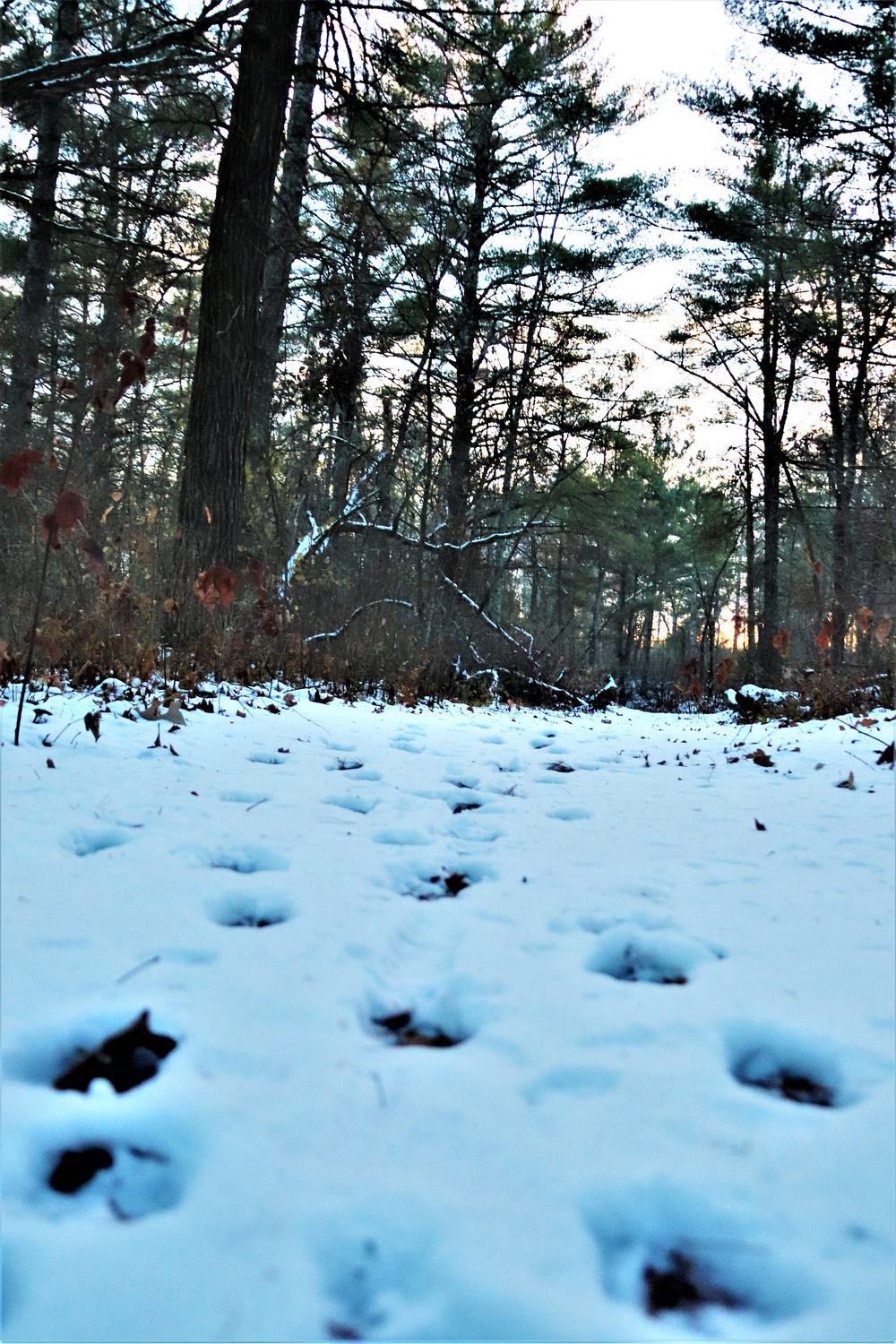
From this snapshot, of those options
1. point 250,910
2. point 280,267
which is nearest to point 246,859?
point 250,910

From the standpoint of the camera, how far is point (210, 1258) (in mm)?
677

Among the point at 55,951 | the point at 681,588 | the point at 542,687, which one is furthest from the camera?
the point at 681,588

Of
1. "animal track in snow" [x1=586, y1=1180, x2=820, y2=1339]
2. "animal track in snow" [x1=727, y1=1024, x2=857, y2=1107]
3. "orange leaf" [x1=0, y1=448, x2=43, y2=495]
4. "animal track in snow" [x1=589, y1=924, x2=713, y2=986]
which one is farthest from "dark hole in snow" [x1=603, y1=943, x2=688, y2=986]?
"orange leaf" [x1=0, y1=448, x2=43, y2=495]

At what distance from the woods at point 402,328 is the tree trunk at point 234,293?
23 mm

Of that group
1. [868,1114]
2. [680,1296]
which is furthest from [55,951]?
[868,1114]

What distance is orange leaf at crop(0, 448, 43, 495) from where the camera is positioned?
215 centimetres

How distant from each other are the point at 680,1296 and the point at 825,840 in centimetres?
175

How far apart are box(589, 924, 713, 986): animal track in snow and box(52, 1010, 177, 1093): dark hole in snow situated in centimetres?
77

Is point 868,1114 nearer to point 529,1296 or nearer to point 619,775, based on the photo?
point 529,1296

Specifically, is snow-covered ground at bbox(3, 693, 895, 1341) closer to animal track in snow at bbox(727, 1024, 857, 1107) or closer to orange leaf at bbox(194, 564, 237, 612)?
animal track in snow at bbox(727, 1024, 857, 1107)

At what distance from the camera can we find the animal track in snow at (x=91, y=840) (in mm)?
1646

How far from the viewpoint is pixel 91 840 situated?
5.59 feet

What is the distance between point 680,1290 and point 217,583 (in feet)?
12.3

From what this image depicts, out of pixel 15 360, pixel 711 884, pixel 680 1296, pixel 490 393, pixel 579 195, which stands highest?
pixel 579 195
